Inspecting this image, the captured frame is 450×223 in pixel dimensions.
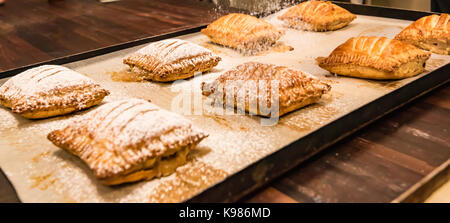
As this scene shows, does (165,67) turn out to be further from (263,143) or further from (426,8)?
(426,8)

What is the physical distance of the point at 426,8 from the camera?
3824mm

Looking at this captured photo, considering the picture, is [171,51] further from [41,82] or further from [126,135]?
[126,135]

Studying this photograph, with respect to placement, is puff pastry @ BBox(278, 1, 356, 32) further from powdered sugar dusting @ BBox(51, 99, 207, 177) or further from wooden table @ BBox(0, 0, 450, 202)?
powdered sugar dusting @ BBox(51, 99, 207, 177)

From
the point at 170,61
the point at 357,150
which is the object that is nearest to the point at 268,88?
the point at 357,150

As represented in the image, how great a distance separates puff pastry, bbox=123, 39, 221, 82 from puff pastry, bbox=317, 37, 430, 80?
→ 2.08 ft

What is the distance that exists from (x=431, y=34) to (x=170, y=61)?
1574mm

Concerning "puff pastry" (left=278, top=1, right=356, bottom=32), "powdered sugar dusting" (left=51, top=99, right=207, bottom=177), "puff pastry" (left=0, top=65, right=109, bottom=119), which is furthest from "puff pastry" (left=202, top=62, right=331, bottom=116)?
"puff pastry" (left=278, top=1, right=356, bottom=32)

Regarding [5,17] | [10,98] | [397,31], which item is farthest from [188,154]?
[5,17]

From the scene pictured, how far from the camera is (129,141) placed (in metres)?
1.21

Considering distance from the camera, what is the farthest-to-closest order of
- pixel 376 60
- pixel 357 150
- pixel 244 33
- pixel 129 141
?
pixel 244 33 < pixel 376 60 < pixel 357 150 < pixel 129 141

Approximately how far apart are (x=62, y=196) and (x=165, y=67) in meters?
0.94

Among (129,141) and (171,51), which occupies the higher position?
(171,51)

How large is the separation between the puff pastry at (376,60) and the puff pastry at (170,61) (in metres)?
0.63
